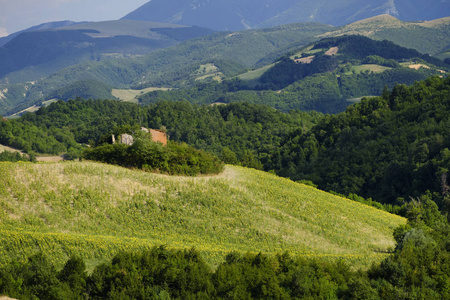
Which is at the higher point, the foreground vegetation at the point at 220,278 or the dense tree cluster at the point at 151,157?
the dense tree cluster at the point at 151,157

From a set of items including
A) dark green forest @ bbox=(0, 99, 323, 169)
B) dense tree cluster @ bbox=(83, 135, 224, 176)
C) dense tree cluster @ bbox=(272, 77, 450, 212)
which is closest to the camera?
dense tree cluster @ bbox=(83, 135, 224, 176)

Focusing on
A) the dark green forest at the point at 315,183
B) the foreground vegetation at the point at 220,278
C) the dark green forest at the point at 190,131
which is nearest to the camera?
the foreground vegetation at the point at 220,278

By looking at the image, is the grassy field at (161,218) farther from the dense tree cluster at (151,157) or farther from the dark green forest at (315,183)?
the dark green forest at (315,183)

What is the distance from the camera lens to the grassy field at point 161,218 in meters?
39.6

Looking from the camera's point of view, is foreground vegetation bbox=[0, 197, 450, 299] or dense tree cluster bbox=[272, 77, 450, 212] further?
dense tree cluster bbox=[272, 77, 450, 212]

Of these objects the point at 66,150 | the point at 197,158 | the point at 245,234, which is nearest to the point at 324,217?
the point at 245,234

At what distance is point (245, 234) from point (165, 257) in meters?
12.8

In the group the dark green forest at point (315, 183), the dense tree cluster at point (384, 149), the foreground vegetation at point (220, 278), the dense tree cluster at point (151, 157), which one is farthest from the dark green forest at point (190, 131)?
the foreground vegetation at point (220, 278)

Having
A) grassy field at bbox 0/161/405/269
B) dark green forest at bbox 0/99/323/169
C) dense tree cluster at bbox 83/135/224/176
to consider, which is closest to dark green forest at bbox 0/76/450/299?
dark green forest at bbox 0/99/323/169

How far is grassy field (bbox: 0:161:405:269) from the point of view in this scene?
39625 mm

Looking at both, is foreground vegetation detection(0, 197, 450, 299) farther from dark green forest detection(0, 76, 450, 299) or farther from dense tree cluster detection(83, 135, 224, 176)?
dense tree cluster detection(83, 135, 224, 176)

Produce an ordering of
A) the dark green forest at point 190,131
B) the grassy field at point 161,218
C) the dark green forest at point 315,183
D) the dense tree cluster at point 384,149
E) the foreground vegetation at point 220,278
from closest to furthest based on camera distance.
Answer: the foreground vegetation at point 220,278 < the dark green forest at point 315,183 < the grassy field at point 161,218 < the dense tree cluster at point 384,149 < the dark green forest at point 190,131

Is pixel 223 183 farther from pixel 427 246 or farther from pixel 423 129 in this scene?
pixel 423 129

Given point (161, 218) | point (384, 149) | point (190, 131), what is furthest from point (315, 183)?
point (190, 131)
